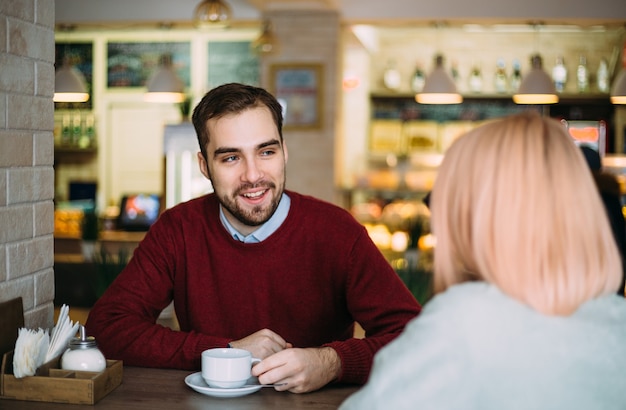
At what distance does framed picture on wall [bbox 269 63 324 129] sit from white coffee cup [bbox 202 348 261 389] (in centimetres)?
534

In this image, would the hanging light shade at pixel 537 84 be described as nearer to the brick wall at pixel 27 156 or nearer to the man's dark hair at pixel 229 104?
the man's dark hair at pixel 229 104

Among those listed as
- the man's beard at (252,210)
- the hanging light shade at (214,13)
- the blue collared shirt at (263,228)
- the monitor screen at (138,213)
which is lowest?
the monitor screen at (138,213)

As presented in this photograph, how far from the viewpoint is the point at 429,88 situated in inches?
253

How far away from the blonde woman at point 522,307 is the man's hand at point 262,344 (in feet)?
2.12

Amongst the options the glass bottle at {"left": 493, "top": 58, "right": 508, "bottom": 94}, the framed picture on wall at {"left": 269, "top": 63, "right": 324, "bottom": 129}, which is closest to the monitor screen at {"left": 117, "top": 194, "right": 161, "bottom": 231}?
the framed picture on wall at {"left": 269, "top": 63, "right": 324, "bottom": 129}

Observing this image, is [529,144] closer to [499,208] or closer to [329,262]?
[499,208]

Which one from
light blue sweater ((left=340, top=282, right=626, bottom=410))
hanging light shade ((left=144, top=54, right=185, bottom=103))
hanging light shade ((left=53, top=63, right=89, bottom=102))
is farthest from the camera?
hanging light shade ((left=144, top=54, right=185, bottom=103))

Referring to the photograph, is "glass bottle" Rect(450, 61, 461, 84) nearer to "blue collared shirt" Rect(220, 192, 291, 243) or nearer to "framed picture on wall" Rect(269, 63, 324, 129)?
"framed picture on wall" Rect(269, 63, 324, 129)

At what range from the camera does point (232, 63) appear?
326 inches

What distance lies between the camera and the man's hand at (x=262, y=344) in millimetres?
1798

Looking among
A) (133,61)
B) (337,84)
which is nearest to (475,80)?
(337,84)

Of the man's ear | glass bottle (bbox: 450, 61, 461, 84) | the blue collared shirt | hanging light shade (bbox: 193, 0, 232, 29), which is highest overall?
glass bottle (bbox: 450, 61, 461, 84)

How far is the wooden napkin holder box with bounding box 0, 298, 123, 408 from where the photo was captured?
5.15 ft

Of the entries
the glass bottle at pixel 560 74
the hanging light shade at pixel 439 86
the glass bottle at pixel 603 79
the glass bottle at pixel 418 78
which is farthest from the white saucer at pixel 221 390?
the glass bottle at pixel 603 79
